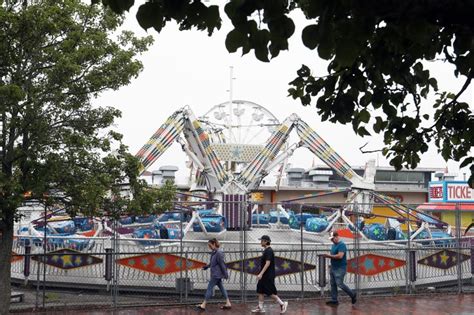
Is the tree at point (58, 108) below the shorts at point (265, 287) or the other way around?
the other way around

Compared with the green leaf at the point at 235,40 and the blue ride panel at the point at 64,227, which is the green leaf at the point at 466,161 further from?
the blue ride panel at the point at 64,227

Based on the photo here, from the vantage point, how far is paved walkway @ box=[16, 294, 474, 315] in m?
14.5

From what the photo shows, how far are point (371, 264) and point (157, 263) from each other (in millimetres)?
5611

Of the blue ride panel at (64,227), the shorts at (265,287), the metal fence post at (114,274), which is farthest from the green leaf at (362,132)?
the blue ride panel at (64,227)

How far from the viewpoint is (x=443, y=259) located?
18.5 m

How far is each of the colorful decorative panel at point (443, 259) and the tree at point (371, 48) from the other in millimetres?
11603

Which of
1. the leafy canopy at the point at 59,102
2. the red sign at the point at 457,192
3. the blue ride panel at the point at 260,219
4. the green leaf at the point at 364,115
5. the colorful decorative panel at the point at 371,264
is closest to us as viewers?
the green leaf at the point at 364,115

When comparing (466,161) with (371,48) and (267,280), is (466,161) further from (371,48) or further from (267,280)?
(267,280)

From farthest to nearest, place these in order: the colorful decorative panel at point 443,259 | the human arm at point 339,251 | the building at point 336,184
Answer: the building at point 336,184 < the colorful decorative panel at point 443,259 < the human arm at point 339,251

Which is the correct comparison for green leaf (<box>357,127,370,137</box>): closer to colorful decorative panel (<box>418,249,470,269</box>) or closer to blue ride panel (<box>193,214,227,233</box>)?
colorful decorative panel (<box>418,249,470,269</box>)

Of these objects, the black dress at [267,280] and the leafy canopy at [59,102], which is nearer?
the leafy canopy at [59,102]

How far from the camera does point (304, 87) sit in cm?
630

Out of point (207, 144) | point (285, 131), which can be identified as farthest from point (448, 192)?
point (207, 144)

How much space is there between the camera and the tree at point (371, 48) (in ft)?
12.0
